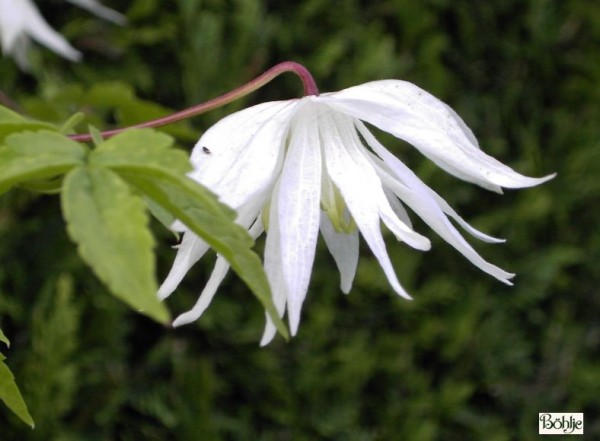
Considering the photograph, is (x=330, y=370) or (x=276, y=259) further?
(x=330, y=370)

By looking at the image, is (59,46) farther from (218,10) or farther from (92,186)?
(92,186)

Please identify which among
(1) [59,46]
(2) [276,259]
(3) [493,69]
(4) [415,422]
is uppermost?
(3) [493,69]

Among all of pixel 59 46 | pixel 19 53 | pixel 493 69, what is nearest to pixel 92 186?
pixel 59 46

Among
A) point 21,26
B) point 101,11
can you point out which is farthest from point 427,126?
point 101,11

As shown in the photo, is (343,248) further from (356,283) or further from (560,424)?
(560,424)

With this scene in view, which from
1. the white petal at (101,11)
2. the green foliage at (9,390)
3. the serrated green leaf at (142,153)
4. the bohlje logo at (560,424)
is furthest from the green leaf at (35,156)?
the bohlje logo at (560,424)

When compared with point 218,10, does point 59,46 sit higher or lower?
lower
